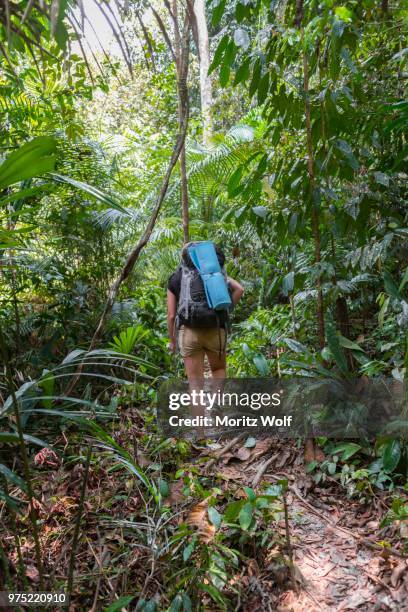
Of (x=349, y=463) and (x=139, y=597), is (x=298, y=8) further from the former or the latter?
(x=139, y=597)

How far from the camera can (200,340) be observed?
3521 mm

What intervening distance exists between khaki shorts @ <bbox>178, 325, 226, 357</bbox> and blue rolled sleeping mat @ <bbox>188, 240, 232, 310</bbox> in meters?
0.23

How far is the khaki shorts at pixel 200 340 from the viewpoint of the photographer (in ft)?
11.5

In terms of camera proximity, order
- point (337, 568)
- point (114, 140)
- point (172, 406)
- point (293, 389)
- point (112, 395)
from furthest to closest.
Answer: point (114, 140), point (112, 395), point (172, 406), point (293, 389), point (337, 568)

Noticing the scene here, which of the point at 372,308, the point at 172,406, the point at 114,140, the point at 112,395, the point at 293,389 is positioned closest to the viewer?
the point at 293,389

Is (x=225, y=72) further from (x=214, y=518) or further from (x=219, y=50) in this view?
(x=214, y=518)

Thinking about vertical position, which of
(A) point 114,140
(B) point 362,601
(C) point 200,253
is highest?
(A) point 114,140

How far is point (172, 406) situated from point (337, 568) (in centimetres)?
175

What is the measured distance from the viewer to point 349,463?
300cm

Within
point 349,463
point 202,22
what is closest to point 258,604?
point 349,463

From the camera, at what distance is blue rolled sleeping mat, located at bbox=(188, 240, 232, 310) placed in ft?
10.8

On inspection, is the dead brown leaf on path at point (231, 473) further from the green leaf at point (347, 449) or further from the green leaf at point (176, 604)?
the green leaf at point (176, 604)

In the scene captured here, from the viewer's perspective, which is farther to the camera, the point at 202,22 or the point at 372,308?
the point at 202,22

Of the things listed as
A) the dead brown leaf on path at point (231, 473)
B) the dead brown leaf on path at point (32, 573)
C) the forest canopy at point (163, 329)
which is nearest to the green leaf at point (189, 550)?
the forest canopy at point (163, 329)
